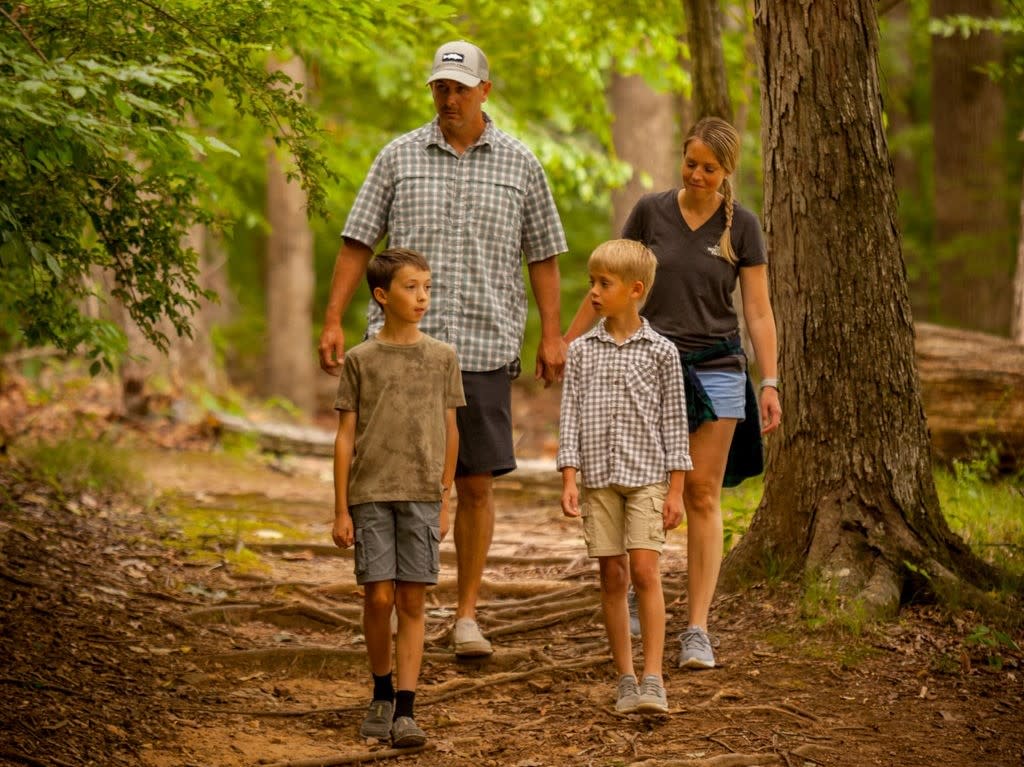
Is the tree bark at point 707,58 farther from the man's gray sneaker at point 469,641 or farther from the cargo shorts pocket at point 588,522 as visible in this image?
the man's gray sneaker at point 469,641

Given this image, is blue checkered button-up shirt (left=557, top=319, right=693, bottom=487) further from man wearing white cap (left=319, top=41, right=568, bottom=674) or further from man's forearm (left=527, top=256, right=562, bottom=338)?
man's forearm (left=527, top=256, right=562, bottom=338)

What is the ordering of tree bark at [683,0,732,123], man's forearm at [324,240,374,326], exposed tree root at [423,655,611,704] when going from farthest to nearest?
1. tree bark at [683,0,732,123]
2. man's forearm at [324,240,374,326]
3. exposed tree root at [423,655,611,704]

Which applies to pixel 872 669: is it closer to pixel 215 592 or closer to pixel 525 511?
pixel 215 592

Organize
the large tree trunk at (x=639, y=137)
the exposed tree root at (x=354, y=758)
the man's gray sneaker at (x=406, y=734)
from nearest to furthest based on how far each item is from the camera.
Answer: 1. the exposed tree root at (x=354, y=758)
2. the man's gray sneaker at (x=406, y=734)
3. the large tree trunk at (x=639, y=137)

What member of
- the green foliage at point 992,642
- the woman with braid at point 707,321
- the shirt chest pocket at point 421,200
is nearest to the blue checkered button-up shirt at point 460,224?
the shirt chest pocket at point 421,200

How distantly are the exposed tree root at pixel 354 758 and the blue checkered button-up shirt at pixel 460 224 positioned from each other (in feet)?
5.41

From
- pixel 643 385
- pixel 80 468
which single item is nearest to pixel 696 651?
pixel 643 385

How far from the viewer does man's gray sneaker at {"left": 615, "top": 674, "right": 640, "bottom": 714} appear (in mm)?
4418

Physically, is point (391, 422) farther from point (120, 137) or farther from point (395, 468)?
point (120, 137)

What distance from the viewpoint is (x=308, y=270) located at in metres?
16.8

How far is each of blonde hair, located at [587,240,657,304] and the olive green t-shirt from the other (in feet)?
2.57

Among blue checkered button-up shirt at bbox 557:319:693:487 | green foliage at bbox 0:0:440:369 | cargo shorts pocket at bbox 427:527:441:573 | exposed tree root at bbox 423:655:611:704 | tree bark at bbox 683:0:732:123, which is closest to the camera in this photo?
green foliage at bbox 0:0:440:369

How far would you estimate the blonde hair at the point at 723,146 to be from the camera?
4852mm

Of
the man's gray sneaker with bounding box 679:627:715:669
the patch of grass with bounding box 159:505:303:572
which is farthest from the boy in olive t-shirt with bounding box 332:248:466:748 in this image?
the patch of grass with bounding box 159:505:303:572
